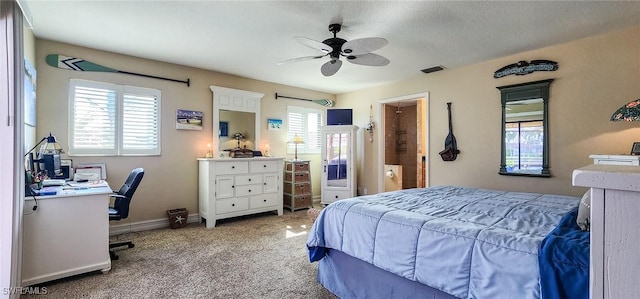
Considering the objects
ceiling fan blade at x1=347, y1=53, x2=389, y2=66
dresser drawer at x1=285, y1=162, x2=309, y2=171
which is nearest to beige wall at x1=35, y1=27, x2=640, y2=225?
dresser drawer at x1=285, y1=162, x2=309, y2=171

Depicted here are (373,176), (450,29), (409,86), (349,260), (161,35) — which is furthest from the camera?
(373,176)

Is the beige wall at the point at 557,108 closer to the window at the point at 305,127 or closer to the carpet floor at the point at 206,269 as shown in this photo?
the window at the point at 305,127

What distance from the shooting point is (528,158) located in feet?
11.9

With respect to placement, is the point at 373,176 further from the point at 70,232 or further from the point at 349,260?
the point at 70,232

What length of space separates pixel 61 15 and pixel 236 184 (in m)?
2.69

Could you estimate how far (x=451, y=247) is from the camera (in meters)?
1.58

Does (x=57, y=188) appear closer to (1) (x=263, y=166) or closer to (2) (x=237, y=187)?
(2) (x=237, y=187)

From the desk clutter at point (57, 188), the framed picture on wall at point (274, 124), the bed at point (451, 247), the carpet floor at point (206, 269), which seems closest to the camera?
the bed at point (451, 247)

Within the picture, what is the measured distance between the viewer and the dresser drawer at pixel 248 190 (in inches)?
174

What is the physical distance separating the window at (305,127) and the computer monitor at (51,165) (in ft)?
10.9

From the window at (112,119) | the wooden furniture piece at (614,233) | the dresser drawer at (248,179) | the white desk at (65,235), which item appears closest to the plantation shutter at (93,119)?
the window at (112,119)

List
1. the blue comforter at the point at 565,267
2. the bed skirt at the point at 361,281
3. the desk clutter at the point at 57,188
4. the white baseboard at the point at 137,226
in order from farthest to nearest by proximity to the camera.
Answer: the white baseboard at the point at 137,226 < the desk clutter at the point at 57,188 < the bed skirt at the point at 361,281 < the blue comforter at the point at 565,267

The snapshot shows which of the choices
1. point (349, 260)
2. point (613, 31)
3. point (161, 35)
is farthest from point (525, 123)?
point (161, 35)

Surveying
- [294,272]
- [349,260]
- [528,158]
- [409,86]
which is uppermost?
[409,86]
